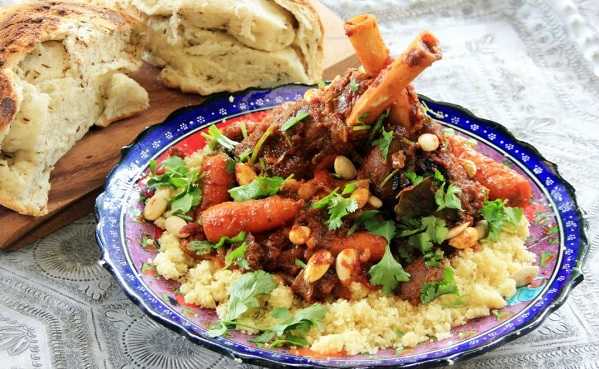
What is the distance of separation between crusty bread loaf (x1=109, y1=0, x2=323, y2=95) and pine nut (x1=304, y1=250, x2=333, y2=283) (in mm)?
1928

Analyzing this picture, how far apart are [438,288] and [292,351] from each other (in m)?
0.75

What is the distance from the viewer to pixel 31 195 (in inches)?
159

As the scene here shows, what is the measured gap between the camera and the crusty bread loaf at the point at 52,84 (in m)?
3.99

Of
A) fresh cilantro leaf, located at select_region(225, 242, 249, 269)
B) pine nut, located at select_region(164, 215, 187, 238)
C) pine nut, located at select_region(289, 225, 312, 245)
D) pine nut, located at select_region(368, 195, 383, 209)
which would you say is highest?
pine nut, located at select_region(368, 195, 383, 209)

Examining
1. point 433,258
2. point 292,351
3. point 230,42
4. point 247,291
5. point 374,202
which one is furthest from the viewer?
point 230,42

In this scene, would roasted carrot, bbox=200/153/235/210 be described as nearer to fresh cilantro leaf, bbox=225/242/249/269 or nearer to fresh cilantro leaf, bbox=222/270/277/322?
fresh cilantro leaf, bbox=225/242/249/269

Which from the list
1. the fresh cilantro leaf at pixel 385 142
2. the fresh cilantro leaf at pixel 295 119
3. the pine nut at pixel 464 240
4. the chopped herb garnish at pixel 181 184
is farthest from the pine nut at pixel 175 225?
the pine nut at pixel 464 240

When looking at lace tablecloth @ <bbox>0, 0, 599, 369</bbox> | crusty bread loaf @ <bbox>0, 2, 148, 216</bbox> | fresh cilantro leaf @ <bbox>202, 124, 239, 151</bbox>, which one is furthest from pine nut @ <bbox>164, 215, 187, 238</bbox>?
crusty bread loaf @ <bbox>0, 2, 148, 216</bbox>

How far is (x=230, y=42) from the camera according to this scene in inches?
192

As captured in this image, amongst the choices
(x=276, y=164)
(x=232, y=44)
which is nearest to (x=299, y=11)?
(x=232, y=44)

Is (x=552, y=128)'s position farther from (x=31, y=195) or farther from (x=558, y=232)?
(x=31, y=195)

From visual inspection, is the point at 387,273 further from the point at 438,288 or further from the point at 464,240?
the point at 464,240

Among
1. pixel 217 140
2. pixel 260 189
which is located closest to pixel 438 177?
pixel 260 189

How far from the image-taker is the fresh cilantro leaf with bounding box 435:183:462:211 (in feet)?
11.3
